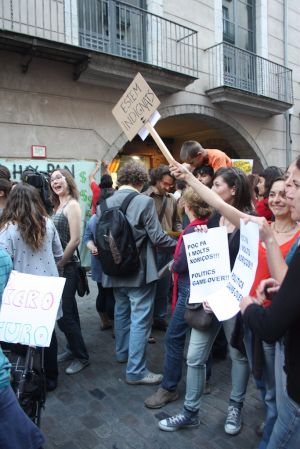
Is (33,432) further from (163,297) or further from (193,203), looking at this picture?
(163,297)

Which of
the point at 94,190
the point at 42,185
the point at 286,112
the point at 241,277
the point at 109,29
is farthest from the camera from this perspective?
the point at 286,112

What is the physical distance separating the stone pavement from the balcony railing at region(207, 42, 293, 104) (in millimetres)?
8106

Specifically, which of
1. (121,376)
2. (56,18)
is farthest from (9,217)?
(56,18)

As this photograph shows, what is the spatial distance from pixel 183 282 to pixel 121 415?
1093 mm

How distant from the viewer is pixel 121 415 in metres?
2.86

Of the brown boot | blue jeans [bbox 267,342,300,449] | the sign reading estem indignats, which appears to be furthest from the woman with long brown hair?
blue jeans [bbox 267,342,300,449]

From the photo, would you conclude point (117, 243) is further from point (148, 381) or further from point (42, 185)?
point (42, 185)

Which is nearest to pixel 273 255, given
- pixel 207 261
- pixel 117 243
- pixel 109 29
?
pixel 207 261

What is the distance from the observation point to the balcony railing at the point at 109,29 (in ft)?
21.8

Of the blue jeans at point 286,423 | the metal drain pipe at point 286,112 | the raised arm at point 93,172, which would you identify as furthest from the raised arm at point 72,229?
the metal drain pipe at point 286,112

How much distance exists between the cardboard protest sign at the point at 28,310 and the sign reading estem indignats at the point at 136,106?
1.15 m

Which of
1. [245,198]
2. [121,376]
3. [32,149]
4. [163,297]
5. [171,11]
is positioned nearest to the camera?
[245,198]

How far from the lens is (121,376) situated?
344 centimetres

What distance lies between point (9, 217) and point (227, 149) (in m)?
10.6
